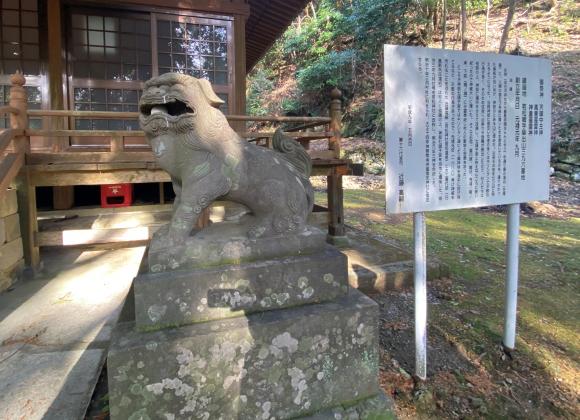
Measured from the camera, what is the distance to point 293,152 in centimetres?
231

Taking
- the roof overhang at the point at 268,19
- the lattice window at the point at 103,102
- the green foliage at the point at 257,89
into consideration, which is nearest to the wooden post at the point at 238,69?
the roof overhang at the point at 268,19

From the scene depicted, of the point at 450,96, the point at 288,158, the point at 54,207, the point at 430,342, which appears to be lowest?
the point at 430,342

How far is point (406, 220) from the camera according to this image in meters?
7.82

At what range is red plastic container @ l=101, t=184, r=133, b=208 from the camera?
6.21m

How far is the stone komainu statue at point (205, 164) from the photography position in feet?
6.08

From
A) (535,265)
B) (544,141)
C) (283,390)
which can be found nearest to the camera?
(283,390)

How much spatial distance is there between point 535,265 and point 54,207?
7167 mm

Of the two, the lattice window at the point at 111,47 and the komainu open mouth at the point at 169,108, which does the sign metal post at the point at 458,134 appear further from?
the lattice window at the point at 111,47

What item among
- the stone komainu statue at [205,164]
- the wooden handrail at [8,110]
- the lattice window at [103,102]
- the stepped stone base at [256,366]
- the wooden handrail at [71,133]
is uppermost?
the lattice window at [103,102]

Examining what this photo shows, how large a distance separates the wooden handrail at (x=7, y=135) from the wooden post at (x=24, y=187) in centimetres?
6

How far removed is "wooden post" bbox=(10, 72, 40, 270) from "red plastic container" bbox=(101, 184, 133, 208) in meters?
1.88

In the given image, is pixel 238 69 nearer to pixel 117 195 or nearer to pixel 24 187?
pixel 117 195

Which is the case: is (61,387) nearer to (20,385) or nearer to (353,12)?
(20,385)

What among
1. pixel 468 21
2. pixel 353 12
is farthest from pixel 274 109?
pixel 468 21
